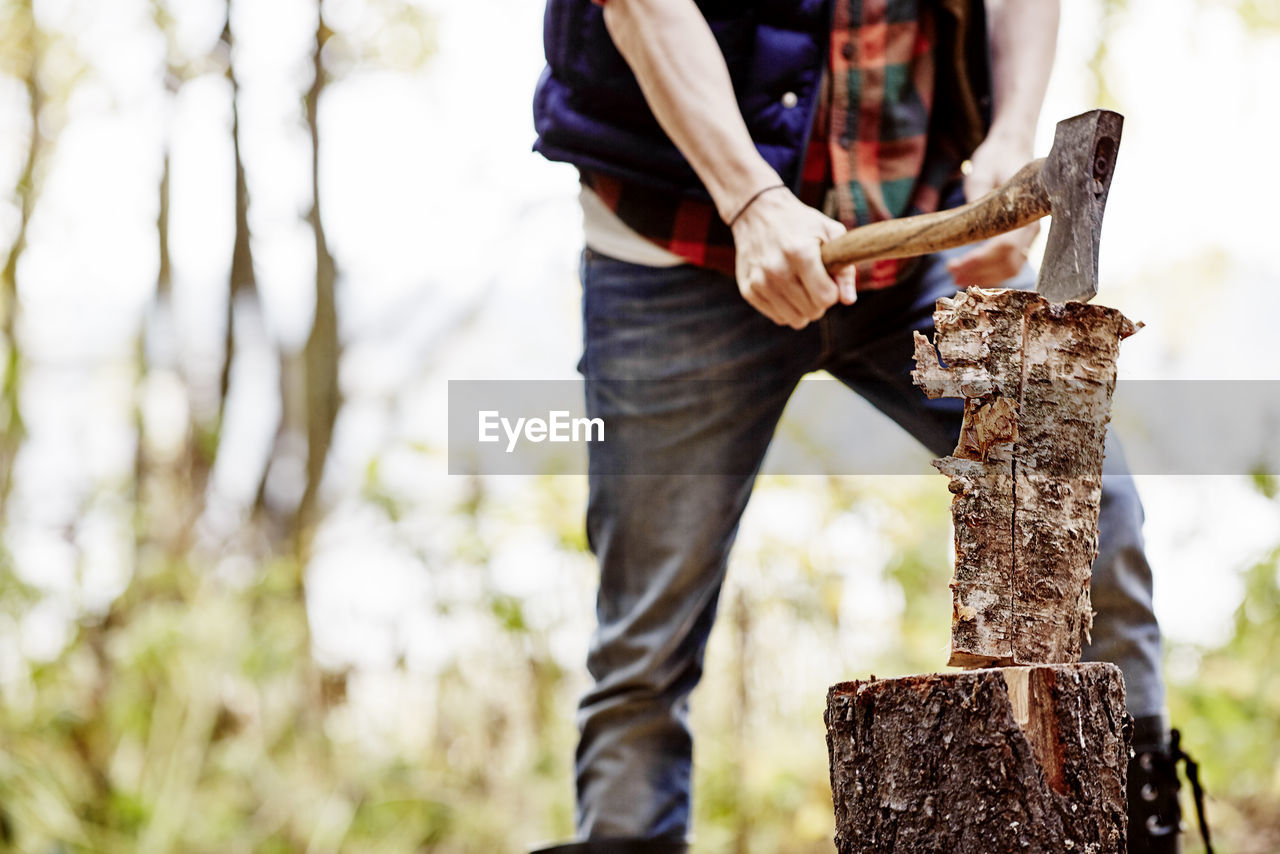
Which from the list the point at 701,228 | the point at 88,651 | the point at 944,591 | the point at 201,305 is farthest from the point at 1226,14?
the point at 88,651

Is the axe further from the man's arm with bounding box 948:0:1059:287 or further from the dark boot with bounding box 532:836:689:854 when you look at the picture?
the dark boot with bounding box 532:836:689:854

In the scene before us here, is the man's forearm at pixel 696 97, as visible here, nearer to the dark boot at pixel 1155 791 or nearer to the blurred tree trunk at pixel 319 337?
the dark boot at pixel 1155 791

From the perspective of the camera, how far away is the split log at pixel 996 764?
859mm

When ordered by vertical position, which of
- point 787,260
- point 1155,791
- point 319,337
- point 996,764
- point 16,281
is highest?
point 16,281

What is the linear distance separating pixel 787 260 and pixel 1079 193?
316 mm

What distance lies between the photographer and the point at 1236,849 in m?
3.02

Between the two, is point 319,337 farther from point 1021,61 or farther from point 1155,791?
point 1155,791

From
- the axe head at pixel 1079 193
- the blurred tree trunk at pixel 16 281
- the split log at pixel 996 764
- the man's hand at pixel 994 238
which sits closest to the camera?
the split log at pixel 996 764

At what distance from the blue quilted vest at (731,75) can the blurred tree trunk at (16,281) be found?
361cm

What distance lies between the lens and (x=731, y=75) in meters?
1.37

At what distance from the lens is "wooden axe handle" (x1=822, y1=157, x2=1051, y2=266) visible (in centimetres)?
106

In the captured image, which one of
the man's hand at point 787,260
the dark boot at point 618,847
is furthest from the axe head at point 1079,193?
the dark boot at point 618,847

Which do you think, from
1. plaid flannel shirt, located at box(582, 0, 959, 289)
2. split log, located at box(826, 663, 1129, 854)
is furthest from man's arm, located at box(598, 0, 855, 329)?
split log, located at box(826, 663, 1129, 854)

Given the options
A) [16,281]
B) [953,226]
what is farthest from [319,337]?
[953,226]
